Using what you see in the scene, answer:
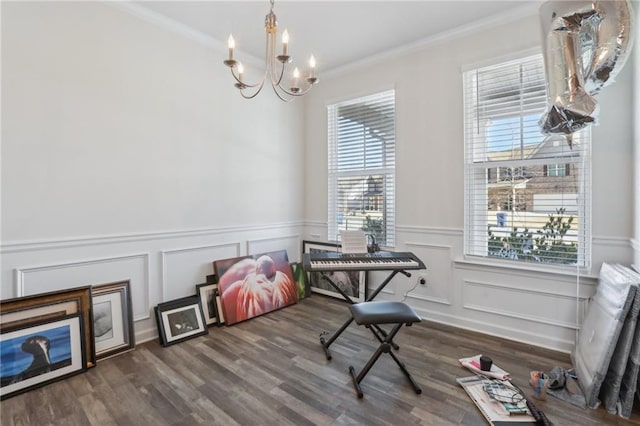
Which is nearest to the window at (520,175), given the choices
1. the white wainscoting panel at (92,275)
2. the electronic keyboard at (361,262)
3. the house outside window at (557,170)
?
the house outside window at (557,170)

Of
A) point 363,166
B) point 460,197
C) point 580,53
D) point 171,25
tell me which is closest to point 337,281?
point 363,166

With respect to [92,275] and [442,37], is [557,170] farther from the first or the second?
[92,275]

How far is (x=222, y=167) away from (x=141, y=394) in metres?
2.13

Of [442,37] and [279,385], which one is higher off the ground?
[442,37]

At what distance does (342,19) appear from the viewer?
276 centimetres

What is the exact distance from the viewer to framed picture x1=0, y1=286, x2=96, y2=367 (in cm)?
200

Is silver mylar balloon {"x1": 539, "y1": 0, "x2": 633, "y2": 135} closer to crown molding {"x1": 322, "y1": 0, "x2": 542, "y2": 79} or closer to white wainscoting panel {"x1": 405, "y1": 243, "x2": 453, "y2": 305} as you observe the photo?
crown molding {"x1": 322, "y1": 0, "x2": 542, "y2": 79}

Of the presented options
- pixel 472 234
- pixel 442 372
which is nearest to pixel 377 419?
pixel 442 372

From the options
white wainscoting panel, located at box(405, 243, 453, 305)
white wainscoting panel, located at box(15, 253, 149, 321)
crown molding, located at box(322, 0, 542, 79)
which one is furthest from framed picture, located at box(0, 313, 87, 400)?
crown molding, located at box(322, 0, 542, 79)

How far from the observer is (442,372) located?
219 centimetres

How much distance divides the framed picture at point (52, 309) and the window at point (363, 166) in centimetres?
264

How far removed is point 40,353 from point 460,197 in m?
3.64

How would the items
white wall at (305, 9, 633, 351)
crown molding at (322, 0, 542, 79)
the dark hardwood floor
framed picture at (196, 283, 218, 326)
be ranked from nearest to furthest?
the dark hardwood floor → white wall at (305, 9, 633, 351) → crown molding at (322, 0, 542, 79) → framed picture at (196, 283, 218, 326)

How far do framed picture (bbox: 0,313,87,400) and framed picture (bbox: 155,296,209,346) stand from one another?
0.57m
